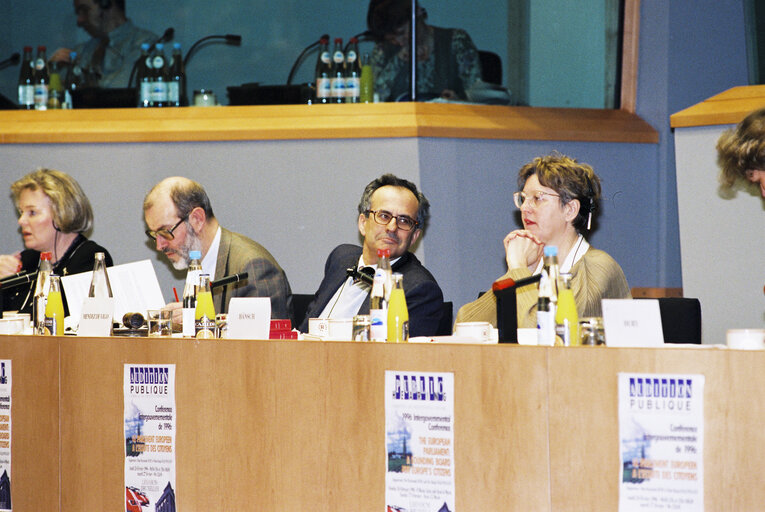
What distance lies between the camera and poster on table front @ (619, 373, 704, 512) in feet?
5.73

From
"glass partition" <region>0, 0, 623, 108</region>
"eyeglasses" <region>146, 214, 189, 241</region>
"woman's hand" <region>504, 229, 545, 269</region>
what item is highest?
"glass partition" <region>0, 0, 623, 108</region>

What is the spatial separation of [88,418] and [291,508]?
57 cm

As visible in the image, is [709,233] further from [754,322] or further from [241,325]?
[241,325]

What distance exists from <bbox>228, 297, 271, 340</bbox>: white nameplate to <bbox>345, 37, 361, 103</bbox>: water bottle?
1.94 m

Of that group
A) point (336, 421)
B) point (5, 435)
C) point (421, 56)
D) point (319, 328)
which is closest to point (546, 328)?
point (336, 421)

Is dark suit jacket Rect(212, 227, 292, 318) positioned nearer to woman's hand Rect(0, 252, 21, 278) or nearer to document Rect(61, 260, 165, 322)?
document Rect(61, 260, 165, 322)

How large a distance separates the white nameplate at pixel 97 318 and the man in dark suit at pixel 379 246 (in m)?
0.85

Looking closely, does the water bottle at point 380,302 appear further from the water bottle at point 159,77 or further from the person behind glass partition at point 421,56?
the water bottle at point 159,77

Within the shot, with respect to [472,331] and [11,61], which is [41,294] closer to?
[472,331]

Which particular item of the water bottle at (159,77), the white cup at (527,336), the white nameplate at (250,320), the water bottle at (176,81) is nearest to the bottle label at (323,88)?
the water bottle at (176,81)

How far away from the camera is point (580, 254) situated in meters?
2.81

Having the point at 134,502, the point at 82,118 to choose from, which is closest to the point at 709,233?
the point at 134,502

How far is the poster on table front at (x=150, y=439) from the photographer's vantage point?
2.15m

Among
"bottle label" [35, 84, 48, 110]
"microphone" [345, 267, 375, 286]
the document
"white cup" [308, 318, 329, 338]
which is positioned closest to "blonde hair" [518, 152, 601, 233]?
"microphone" [345, 267, 375, 286]
